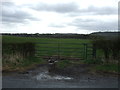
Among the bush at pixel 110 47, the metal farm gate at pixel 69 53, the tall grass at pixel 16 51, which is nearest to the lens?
the bush at pixel 110 47

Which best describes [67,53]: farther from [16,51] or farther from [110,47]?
[110,47]

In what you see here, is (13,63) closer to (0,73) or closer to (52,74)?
(0,73)

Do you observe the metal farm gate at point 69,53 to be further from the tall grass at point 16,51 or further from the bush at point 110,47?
the tall grass at point 16,51

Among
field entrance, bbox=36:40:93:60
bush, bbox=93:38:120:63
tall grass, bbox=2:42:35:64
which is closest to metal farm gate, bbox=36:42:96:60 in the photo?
field entrance, bbox=36:40:93:60

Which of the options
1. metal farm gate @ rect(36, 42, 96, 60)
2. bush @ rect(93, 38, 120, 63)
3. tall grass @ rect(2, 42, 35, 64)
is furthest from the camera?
metal farm gate @ rect(36, 42, 96, 60)

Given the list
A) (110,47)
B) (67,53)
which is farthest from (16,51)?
(67,53)

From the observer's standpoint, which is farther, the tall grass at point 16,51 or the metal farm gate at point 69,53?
the metal farm gate at point 69,53

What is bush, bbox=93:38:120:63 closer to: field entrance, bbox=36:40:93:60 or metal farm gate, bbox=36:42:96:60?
metal farm gate, bbox=36:42:96:60

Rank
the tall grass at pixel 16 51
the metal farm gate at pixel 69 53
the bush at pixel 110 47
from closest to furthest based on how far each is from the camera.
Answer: the bush at pixel 110 47
the tall grass at pixel 16 51
the metal farm gate at pixel 69 53

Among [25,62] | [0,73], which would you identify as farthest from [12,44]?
[0,73]

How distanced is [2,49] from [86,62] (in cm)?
547

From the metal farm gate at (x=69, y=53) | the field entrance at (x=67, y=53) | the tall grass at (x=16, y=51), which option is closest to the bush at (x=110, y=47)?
the metal farm gate at (x=69, y=53)

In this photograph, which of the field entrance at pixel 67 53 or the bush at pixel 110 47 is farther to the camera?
the field entrance at pixel 67 53

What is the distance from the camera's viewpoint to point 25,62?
14.1 m
